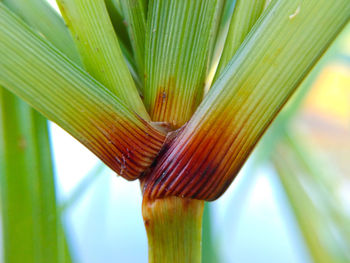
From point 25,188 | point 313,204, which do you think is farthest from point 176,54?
point 313,204

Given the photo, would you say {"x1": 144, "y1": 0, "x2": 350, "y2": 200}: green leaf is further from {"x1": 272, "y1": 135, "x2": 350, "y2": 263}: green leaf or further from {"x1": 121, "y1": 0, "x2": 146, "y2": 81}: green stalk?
{"x1": 272, "y1": 135, "x2": 350, "y2": 263}: green leaf

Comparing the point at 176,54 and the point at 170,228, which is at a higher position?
the point at 176,54

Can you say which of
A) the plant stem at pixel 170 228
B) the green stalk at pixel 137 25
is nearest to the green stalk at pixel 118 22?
the green stalk at pixel 137 25

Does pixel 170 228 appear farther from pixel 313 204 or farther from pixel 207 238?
pixel 313 204

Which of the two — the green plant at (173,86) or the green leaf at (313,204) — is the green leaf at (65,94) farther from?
the green leaf at (313,204)

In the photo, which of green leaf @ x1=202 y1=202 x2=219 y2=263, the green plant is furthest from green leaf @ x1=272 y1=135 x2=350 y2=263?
the green plant

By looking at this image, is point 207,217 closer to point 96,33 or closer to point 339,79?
point 96,33
